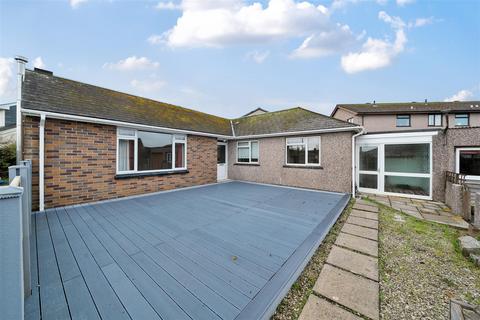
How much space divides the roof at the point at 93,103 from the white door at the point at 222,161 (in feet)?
6.36

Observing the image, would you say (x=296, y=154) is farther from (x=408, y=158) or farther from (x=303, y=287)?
(x=303, y=287)

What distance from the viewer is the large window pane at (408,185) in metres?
6.81

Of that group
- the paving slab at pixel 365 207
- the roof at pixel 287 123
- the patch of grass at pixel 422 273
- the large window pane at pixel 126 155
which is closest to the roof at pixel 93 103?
the large window pane at pixel 126 155

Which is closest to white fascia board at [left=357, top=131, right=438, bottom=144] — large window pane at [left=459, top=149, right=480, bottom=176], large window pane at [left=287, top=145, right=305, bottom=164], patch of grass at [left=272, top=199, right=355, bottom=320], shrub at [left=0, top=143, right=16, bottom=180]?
large window pane at [left=459, top=149, right=480, bottom=176]

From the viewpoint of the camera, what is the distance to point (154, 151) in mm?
7438

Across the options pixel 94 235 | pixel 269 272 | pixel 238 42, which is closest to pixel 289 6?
pixel 238 42

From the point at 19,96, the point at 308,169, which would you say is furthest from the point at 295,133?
the point at 19,96

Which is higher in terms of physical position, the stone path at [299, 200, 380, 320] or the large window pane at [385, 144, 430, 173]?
the large window pane at [385, 144, 430, 173]

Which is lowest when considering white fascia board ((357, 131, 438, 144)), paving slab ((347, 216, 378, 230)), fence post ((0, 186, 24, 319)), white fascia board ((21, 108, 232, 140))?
paving slab ((347, 216, 378, 230))

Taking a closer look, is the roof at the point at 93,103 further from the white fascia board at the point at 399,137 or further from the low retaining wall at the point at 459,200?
the low retaining wall at the point at 459,200

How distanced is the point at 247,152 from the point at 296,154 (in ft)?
9.61

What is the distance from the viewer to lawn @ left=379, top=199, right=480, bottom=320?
211 cm

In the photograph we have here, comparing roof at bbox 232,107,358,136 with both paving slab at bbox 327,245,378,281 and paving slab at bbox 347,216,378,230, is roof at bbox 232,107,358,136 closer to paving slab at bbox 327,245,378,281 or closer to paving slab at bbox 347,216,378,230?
paving slab at bbox 347,216,378,230

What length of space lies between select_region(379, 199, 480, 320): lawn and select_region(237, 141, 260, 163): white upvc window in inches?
265
